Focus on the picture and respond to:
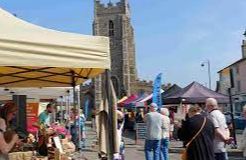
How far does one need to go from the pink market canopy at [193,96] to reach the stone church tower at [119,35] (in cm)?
9488

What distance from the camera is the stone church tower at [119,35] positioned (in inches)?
4596

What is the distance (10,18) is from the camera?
614cm

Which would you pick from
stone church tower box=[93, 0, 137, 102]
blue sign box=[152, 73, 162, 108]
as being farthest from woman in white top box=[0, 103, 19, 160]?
stone church tower box=[93, 0, 137, 102]

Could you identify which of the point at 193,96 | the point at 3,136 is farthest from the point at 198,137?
the point at 193,96

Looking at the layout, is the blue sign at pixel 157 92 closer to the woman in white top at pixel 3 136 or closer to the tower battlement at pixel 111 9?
the woman in white top at pixel 3 136

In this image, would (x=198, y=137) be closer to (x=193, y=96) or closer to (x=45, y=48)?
(x=45, y=48)

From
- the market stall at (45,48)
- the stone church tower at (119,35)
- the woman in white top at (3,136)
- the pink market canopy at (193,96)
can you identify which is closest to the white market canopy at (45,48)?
the market stall at (45,48)

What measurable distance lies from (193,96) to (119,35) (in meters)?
99.2

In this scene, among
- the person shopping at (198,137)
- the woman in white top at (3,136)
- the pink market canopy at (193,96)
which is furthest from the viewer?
the pink market canopy at (193,96)

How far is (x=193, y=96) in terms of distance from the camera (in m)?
19.4

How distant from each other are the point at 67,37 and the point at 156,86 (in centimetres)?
1479

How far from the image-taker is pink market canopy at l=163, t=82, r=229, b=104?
760 inches

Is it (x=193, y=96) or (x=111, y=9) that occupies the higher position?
(x=111, y=9)

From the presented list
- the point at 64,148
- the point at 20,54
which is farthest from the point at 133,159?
the point at 20,54
